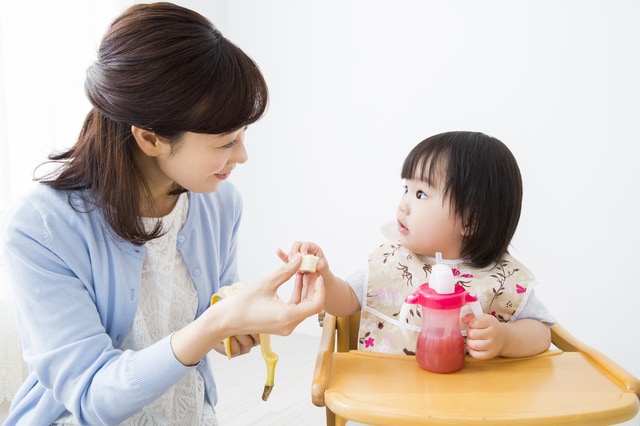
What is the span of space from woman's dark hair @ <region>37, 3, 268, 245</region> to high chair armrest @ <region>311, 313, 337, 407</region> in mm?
410

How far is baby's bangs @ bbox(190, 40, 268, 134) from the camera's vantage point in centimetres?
93

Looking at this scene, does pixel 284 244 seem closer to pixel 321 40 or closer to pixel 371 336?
pixel 321 40

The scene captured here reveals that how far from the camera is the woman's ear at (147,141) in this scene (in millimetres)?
973

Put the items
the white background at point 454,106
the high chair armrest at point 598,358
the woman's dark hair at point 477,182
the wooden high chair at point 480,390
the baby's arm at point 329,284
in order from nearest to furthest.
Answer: the wooden high chair at point 480,390
the high chair armrest at point 598,358
the baby's arm at point 329,284
the woman's dark hair at point 477,182
the white background at point 454,106

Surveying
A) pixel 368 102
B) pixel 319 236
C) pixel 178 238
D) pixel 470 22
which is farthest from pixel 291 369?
pixel 470 22

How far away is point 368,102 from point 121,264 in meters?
1.70

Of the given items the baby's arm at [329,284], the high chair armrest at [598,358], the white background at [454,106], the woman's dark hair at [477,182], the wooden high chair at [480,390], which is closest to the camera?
the wooden high chair at [480,390]

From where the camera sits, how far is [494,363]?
3.62 ft

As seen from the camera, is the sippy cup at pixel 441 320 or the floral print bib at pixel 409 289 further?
the floral print bib at pixel 409 289

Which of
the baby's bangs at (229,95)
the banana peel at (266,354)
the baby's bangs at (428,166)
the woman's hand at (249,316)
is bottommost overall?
the banana peel at (266,354)

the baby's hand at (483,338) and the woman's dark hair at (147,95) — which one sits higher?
the woman's dark hair at (147,95)

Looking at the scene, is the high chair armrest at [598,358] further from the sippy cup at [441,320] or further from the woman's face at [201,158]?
the woman's face at [201,158]

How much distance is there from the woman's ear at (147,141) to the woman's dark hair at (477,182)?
1.80 feet

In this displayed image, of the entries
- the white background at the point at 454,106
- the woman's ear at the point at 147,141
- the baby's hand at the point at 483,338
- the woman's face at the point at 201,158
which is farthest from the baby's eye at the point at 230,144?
the white background at the point at 454,106
